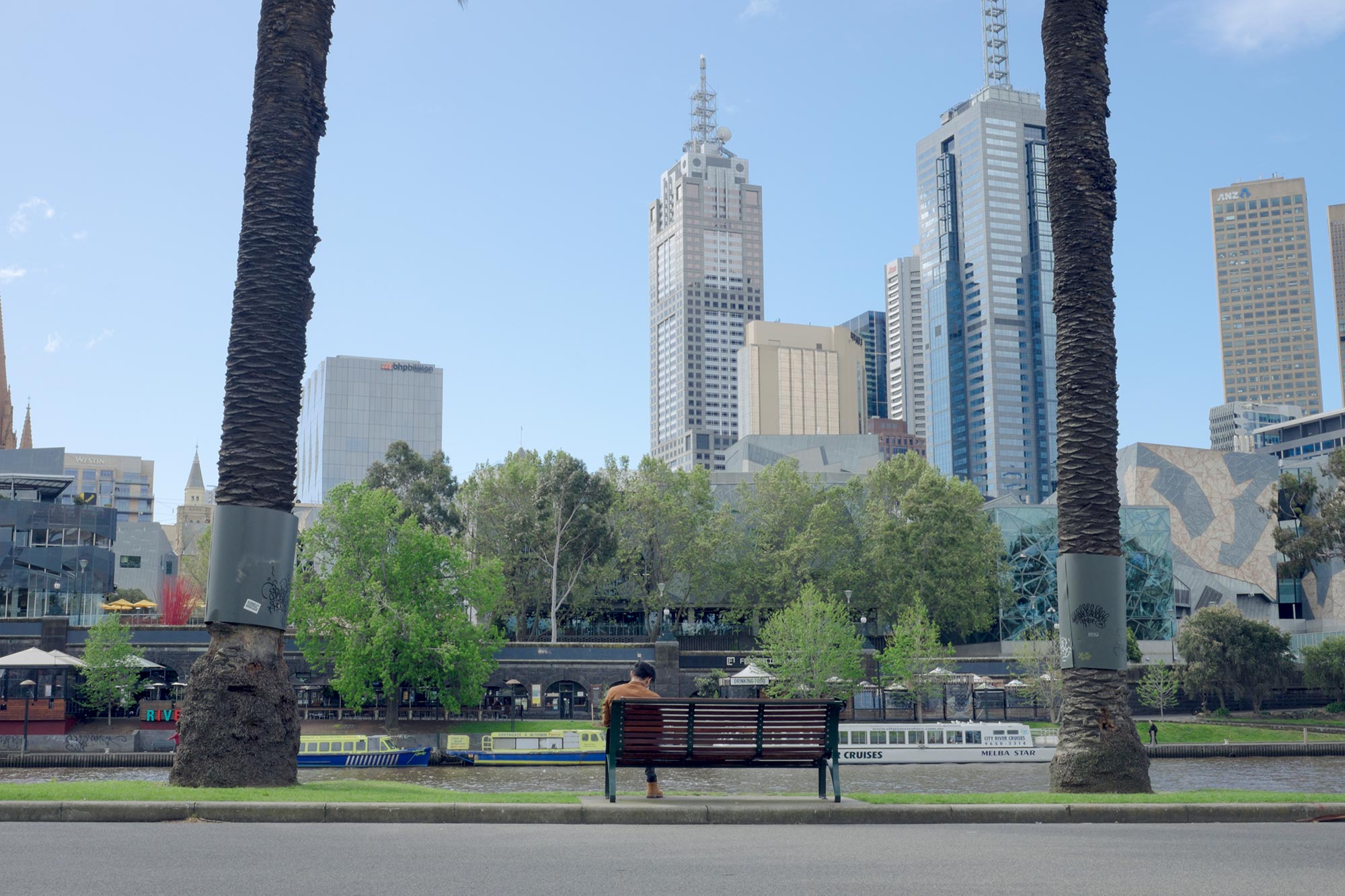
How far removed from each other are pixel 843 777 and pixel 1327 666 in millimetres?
39777

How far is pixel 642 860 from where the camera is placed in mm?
8141

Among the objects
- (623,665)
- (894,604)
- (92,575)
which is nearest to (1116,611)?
(623,665)

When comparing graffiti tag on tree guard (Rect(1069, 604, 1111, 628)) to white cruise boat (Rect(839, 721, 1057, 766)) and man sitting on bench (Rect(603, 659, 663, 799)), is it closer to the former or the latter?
man sitting on bench (Rect(603, 659, 663, 799))

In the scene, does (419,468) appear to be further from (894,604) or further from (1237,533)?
(1237,533)

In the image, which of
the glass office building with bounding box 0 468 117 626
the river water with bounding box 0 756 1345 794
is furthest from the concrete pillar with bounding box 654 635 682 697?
the glass office building with bounding box 0 468 117 626

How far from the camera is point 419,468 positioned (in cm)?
8775

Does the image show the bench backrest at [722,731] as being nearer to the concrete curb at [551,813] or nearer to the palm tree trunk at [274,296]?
the concrete curb at [551,813]

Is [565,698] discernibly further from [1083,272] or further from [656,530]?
[1083,272]

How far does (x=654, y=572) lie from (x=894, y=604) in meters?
16.5

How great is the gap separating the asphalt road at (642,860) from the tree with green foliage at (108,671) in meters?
53.4

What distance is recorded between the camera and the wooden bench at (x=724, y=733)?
12.0 m

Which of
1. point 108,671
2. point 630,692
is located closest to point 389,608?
point 108,671

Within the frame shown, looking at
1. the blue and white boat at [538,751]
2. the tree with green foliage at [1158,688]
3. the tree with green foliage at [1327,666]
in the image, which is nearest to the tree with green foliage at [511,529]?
the blue and white boat at [538,751]

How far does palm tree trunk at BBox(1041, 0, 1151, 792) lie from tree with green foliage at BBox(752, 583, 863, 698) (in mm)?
46040
